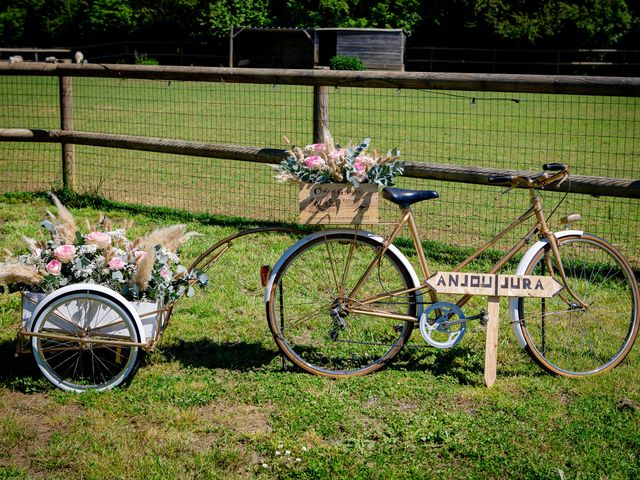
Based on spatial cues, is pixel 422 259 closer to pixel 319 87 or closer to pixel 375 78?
pixel 375 78

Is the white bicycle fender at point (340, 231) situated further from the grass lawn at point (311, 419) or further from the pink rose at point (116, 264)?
the pink rose at point (116, 264)

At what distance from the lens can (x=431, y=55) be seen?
36406mm

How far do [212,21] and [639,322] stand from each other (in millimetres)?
40196

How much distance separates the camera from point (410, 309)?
4535 millimetres

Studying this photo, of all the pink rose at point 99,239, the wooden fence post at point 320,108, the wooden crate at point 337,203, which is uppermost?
the wooden fence post at point 320,108

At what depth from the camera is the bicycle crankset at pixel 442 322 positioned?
4441mm

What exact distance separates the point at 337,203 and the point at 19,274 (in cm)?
174

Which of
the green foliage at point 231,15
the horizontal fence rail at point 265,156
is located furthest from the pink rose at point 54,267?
the green foliage at point 231,15

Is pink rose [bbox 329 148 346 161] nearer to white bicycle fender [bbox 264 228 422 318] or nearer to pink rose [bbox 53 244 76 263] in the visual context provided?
white bicycle fender [bbox 264 228 422 318]

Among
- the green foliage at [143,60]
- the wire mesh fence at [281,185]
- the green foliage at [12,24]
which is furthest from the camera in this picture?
the green foliage at [12,24]

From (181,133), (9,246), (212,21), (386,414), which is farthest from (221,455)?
(212,21)

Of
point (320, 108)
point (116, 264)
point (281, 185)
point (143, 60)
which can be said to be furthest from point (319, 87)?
point (143, 60)

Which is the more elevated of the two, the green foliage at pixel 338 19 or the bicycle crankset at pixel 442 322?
the green foliage at pixel 338 19

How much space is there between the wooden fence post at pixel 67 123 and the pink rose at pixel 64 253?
4.64 metres
